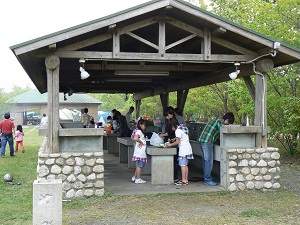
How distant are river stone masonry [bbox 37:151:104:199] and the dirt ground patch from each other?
0.99 feet

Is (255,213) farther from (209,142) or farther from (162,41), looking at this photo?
(162,41)

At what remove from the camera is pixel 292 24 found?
1411 cm

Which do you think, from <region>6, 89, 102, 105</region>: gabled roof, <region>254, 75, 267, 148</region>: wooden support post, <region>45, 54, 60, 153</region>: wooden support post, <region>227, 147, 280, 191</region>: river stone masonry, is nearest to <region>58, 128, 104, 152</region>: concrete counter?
<region>45, 54, 60, 153</region>: wooden support post

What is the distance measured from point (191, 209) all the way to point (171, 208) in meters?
0.37

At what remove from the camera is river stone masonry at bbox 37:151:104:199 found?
807cm

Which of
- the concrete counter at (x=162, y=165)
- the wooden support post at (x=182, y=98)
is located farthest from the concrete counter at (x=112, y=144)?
the concrete counter at (x=162, y=165)

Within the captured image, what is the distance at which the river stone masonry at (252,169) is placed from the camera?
883 cm

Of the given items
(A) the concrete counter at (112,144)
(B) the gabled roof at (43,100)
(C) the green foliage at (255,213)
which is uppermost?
(B) the gabled roof at (43,100)

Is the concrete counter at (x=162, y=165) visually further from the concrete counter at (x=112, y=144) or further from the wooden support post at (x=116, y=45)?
the concrete counter at (x=112, y=144)

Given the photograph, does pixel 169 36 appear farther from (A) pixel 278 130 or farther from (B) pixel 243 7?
(B) pixel 243 7

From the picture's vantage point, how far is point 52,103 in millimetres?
8188

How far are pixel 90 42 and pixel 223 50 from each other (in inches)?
151

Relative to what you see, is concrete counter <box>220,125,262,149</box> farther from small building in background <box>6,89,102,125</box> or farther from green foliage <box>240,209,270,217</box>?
small building in background <box>6,89,102,125</box>

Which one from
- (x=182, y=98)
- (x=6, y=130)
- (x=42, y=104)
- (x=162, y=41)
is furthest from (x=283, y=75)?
(x=42, y=104)
